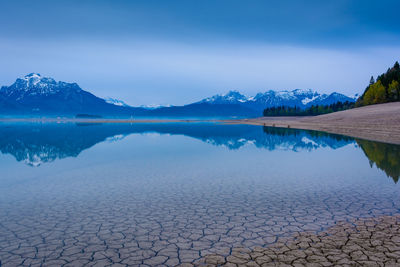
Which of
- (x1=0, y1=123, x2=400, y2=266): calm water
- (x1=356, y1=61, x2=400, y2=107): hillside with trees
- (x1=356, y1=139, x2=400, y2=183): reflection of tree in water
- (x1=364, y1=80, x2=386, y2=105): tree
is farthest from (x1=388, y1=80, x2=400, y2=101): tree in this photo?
(x1=0, y1=123, x2=400, y2=266): calm water

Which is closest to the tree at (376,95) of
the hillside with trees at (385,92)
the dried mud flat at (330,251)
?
the hillside with trees at (385,92)

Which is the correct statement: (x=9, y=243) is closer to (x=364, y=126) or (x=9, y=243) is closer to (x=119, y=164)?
(x=119, y=164)

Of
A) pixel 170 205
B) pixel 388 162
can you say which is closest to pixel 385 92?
pixel 388 162

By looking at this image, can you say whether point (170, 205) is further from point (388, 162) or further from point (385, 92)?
point (385, 92)

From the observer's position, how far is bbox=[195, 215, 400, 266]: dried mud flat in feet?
22.5

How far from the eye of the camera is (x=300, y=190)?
13805 mm

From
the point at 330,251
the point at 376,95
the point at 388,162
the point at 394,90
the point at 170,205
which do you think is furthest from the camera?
the point at 376,95

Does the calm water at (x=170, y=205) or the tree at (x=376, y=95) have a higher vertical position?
the tree at (x=376, y=95)

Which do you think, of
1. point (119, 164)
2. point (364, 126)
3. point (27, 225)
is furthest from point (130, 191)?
point (364, 126)

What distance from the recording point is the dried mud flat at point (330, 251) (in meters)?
6.86

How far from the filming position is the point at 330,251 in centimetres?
737

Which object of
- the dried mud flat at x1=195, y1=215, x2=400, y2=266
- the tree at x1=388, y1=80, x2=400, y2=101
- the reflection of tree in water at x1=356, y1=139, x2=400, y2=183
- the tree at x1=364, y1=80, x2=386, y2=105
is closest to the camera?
the dried mud flat at x1=195, y1=215, x2=400, y2=266

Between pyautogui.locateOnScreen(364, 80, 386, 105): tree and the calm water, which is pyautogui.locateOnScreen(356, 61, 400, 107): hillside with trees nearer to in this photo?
pyautogui.locateOnScreen(364, 80, 386, 105): tree

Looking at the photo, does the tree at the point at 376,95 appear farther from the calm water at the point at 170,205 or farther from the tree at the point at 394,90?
the calm water at the point at 170,205
